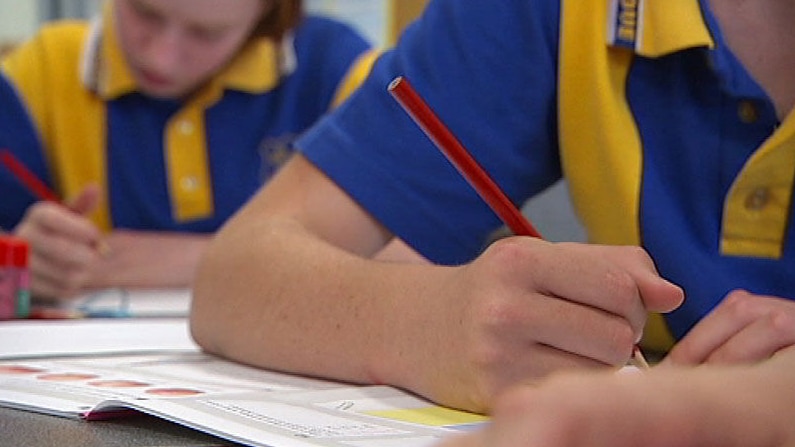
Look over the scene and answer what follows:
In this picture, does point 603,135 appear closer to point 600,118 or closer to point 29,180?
point 600,118

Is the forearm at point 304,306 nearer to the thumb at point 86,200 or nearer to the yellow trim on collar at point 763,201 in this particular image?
the yellow trim on collar at point 763,201

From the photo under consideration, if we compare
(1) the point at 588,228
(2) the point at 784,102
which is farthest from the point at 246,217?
(2) the point at 784,102

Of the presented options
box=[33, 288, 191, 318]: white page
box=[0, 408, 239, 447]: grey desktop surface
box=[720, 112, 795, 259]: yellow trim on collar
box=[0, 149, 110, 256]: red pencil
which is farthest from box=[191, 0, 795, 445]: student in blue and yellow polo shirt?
box=[0, 149, 110, 256]: red pencil

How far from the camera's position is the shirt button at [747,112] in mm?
771

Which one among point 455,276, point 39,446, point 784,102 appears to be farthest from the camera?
point 784,102

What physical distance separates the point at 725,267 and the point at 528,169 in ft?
0.49

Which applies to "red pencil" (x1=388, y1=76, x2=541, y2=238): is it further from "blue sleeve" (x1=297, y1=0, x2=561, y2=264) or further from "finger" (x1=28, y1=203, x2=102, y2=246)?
"finger" (x1=28, y1=203, x2=102, y2=246)

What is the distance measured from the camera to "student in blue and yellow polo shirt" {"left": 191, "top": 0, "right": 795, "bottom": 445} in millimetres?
671

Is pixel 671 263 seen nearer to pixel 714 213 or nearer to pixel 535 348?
pixel 714 213

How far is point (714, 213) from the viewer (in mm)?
795

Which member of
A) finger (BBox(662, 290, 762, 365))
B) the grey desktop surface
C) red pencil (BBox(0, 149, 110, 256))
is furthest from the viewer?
red pencil (BBox(0, 149, 110, 256))

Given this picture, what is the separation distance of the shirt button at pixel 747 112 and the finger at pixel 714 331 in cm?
15

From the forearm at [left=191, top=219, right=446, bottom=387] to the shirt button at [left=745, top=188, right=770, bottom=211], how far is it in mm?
227

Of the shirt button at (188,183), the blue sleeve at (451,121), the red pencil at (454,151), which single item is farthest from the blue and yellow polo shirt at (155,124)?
the red pencil at (454,151)
